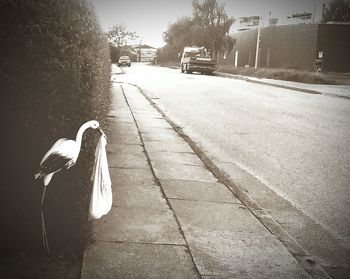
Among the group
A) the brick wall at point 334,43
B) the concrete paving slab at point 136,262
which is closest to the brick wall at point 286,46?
the brick wall at point 334,43

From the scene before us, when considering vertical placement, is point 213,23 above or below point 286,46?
above

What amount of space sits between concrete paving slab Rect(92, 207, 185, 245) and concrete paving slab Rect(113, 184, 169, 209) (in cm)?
13

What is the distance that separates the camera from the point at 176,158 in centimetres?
645

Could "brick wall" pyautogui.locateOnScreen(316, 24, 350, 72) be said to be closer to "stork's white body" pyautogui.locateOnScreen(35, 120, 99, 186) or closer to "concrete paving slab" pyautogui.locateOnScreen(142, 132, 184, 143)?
"concrete paving slab" pyautogui.locateOnScreen(142, 132, 184, 143)

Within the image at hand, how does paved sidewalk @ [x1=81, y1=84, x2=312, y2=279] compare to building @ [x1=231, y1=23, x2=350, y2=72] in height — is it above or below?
below

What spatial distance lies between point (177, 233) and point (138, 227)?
1.18 ft

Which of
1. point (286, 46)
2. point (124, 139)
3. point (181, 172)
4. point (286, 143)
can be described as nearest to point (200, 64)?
point (286, 46)

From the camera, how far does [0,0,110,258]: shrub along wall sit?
275 centimetres

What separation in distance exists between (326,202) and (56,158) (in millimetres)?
3662

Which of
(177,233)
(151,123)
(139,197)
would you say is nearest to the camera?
(177,233)

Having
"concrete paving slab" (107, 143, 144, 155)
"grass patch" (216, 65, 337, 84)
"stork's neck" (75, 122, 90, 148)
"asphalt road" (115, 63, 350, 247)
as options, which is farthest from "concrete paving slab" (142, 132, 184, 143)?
"grass patch" (216, 65, 337, 84)

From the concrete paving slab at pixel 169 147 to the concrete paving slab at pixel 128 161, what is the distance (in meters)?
0.71

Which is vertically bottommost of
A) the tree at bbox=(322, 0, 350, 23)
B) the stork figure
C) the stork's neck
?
the stork figure

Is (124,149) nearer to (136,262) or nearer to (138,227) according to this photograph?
(138,227)
